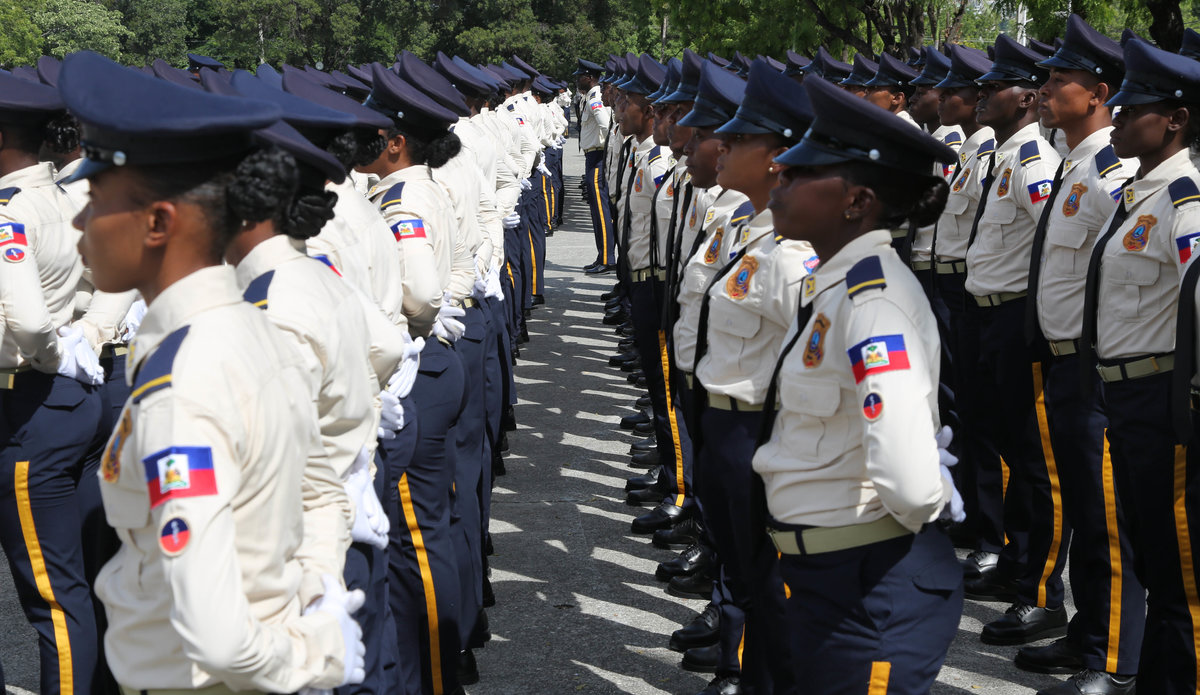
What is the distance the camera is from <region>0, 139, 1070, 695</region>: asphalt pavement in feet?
16.1

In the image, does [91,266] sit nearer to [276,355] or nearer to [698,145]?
[276,355]

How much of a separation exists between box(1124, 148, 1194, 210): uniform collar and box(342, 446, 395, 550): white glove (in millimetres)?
2838

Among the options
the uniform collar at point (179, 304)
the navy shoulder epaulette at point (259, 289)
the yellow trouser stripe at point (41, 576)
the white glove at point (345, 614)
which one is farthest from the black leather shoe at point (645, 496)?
the uniform collar at point (179, 304)

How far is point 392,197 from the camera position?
15.3 feet

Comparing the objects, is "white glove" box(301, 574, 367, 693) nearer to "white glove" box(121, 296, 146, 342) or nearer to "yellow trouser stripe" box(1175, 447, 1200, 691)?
"yellow trouser stripe" box(1175, 447, 1200, 691)

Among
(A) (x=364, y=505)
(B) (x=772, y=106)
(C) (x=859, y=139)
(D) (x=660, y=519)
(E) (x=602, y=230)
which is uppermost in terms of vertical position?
(B) (x=772, y=106)

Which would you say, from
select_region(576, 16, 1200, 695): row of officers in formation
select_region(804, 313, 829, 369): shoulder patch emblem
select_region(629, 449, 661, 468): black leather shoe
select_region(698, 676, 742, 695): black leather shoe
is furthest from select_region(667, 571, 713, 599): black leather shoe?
select_region(804, 313, 829, 369): shoulder patch emblem

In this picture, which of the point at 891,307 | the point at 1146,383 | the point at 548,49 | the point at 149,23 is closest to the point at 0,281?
the point at 891,307

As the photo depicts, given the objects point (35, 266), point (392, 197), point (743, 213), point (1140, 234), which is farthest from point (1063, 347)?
point (35, 266)

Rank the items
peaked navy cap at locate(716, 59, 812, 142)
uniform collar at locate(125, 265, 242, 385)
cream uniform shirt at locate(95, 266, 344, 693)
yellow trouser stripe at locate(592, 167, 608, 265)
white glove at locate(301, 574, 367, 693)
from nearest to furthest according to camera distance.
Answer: cream uniform shirt at locate(95, 266, 344, 693)
uniform collar at locate(125, 265, 242, 385)
white glove at locate(301, 574, 367, 693)
peaked navy cap at locate(716, 59, 812, 142)
yellow trouser stripe at locate(592, 167, 608, 265)

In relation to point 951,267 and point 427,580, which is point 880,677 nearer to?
point 427,580

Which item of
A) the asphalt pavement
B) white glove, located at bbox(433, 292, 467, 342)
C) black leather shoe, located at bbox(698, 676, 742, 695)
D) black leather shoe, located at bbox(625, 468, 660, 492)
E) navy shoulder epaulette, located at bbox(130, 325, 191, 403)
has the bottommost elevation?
the asphalt pavement

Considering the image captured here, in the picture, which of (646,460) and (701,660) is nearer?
(701,660)

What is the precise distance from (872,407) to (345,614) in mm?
1173
